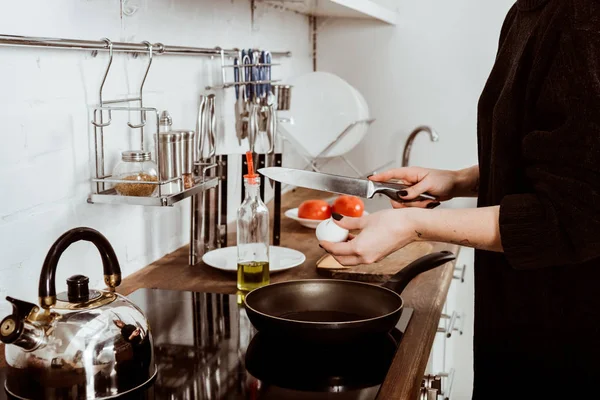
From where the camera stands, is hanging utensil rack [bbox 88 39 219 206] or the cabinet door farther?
the cabinet door

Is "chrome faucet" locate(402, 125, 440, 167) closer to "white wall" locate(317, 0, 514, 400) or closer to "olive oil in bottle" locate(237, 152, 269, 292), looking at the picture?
"white wall" locate(317, 0, 514, 400)

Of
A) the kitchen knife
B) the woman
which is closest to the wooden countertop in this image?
the woman

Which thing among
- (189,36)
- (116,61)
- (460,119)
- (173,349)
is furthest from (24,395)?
(460,119)

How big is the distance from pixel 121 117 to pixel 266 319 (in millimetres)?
583

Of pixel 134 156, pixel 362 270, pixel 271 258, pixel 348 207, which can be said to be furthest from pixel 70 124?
pixel 348 207

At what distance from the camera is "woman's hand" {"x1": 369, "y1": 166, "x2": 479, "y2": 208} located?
55.8 inches

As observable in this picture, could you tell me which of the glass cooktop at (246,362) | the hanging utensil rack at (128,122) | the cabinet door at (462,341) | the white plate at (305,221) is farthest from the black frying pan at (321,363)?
the cabinet door at (462,341)

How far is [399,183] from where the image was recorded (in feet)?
4.81

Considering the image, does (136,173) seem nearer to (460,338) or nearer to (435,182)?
(435,182)

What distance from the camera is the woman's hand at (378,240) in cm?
112

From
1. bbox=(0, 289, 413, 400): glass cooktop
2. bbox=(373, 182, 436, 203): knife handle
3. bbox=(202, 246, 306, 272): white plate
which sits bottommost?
bbox=(0, 289, 413, 400): glass cooktop

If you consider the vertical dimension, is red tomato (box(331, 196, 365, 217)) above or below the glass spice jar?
below

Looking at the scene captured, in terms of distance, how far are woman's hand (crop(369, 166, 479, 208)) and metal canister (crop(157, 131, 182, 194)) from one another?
A: 382mm

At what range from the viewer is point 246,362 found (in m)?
1.10
